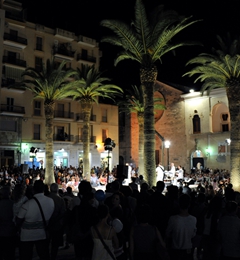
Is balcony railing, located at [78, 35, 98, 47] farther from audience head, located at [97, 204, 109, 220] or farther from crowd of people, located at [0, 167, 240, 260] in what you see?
audience head, located at [97, 204, 109, 220]

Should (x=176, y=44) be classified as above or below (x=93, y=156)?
above

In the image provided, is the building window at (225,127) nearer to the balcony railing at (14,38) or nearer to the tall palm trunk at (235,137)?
the tall palm trunk at (235,137)

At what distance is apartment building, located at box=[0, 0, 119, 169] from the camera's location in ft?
119

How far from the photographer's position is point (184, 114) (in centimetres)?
4128

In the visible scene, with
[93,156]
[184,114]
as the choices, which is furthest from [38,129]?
[184,114]

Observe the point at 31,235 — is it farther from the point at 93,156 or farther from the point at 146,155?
the point at 93,156

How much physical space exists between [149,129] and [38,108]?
25.3 meters

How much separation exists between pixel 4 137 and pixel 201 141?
23.9m

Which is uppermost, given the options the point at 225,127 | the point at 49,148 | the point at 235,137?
the point at 225,127

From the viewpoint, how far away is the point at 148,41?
18047mm

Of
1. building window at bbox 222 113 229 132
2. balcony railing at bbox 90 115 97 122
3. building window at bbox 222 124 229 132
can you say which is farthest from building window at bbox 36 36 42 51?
building window at bbox 222 124 229 132

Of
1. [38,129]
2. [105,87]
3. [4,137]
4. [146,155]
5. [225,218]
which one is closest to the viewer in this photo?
[225,218]

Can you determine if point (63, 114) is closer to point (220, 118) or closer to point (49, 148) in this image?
point (49, 148)

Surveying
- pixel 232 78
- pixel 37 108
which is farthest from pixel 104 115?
pixel 232 78
